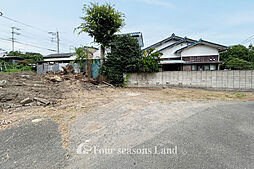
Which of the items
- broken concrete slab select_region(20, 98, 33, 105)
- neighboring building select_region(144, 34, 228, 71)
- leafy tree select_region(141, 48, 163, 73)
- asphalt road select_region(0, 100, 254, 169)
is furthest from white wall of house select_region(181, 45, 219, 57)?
broken concrete slab select_region(20, 98, 33, 105)

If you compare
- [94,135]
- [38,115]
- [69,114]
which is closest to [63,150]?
[94,135]

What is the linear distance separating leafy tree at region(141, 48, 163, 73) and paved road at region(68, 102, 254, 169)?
17.1ft

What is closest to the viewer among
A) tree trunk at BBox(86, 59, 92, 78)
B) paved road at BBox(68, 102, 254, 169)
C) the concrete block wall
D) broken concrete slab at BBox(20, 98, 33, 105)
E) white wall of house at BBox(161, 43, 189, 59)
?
paved road at BBox(68, 102, 254, 169)

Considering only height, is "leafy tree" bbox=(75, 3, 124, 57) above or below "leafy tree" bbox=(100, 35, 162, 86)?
above

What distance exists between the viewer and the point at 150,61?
6.86m

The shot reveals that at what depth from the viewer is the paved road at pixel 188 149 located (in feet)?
3.74

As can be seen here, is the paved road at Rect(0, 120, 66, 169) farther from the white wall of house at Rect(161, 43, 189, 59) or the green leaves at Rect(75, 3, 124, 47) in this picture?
the white wall of house at Rect(161, 43, 189, 59)

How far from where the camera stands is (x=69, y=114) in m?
2.67

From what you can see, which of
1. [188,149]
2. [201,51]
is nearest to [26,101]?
[188,149]

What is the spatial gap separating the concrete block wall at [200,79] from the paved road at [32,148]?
5823mm

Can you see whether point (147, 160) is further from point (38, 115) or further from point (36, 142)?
point (38, 115)

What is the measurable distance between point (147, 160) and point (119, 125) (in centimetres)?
96

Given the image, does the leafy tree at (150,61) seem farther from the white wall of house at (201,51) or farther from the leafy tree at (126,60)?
the white wall of house at (201,51)

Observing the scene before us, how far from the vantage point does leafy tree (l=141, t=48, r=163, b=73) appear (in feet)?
22.5
